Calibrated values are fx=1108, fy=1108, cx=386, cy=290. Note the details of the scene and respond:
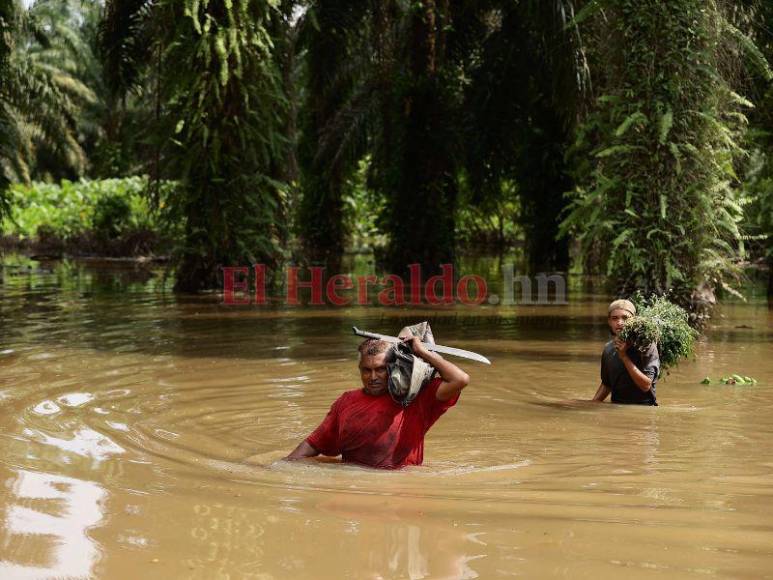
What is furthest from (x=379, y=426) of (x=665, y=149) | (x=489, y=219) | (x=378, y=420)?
(x=489, y=219)

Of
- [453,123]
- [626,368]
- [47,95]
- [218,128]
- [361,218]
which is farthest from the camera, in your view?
[361,218]

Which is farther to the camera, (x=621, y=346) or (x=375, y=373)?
(x=621, y=346)

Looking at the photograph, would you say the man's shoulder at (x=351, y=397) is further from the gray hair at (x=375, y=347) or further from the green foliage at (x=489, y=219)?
the green foliage at (x=489, y=219)

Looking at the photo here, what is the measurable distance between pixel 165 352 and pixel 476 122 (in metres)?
13.9

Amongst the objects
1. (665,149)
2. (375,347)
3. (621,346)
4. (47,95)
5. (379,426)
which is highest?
(47,95)

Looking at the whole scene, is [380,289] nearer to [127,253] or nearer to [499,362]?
[499,362]

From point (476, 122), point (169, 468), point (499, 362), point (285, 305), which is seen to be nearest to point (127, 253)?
point (476, 122)

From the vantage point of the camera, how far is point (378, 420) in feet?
18.7

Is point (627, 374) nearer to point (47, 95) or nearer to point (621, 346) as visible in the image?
point (621, 346)

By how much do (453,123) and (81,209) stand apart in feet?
54.1

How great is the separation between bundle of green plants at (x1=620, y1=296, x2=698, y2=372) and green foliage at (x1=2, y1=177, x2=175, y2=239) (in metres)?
21.5

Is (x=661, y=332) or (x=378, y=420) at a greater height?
(x=661, y=332)

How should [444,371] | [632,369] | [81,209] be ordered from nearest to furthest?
[444,371] < [632,369] < [81,209]

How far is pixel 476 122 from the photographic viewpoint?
2381 cm
